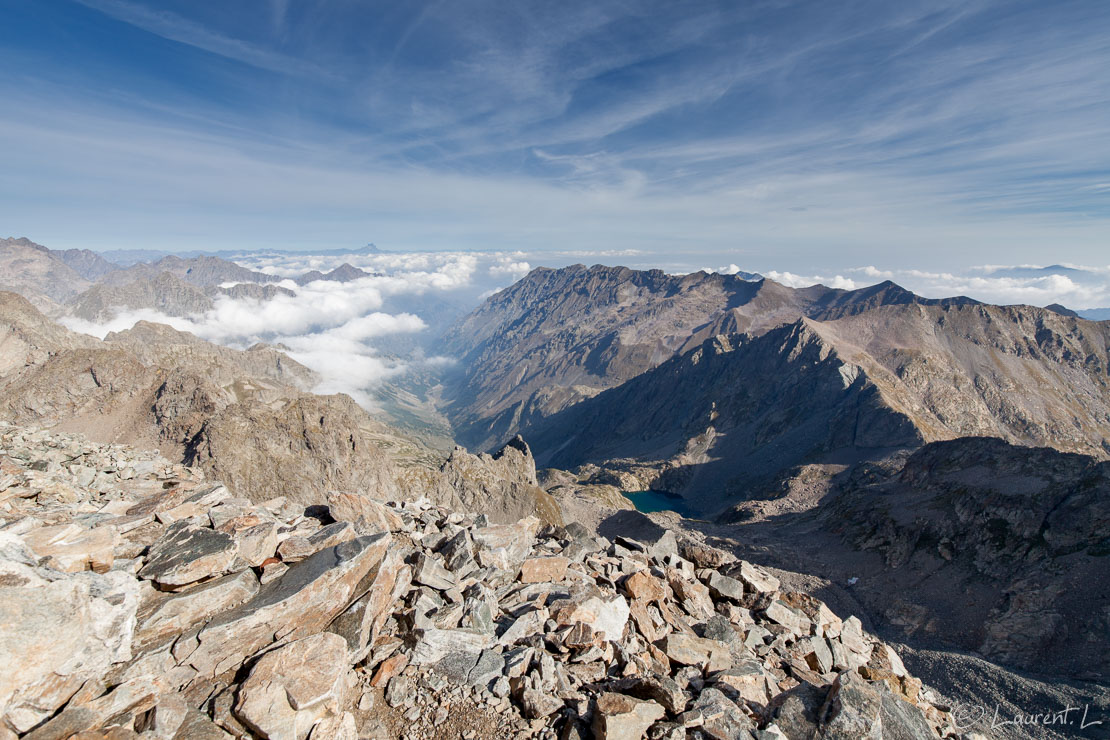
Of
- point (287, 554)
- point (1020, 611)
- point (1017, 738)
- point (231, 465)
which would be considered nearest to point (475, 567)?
point (287, 554)

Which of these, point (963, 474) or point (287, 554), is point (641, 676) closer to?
point (287, 554)

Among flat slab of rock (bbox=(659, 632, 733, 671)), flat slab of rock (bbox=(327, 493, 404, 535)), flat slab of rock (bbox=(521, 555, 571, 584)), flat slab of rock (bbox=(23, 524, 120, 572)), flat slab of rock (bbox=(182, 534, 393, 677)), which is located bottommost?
flat slab of rock (bbox=(659, 632, 733, 671))

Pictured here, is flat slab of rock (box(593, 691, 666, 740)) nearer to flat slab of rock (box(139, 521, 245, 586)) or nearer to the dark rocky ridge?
flat slab of rock (box(139, 521, 245, 586))

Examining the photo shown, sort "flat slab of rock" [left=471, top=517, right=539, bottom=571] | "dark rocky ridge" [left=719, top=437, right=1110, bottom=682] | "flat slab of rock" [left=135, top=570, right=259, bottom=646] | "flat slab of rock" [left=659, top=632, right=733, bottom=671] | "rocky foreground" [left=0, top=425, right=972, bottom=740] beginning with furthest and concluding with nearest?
"dark rocky ridge" [left=719, top=437, right=1110, bottom=682]
"flat slab of rock" [left=471, top=517, right=539, bottom=571]
"flat slab of rock" [left=659, top=632, right=733, bottom=671]
"flat slab of rock" [left=135, top=570, right=259, bottom=646]
"rocky foreground" [left=0, top=425, right=972, bottom=740]

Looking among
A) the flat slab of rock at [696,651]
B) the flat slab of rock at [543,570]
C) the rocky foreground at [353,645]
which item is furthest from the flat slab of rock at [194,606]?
the flat slab of rock at [696,651]

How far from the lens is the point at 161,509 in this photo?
66.6 feet

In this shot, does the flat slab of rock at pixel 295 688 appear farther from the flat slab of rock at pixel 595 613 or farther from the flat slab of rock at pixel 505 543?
the flat slab of rock at pixel 505 543

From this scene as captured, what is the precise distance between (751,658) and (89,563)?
24318 mm

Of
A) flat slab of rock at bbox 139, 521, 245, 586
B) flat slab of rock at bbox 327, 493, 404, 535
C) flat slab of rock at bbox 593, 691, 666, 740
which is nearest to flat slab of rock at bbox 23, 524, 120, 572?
flat slab of rock at bbox 139, 521, 245, 586

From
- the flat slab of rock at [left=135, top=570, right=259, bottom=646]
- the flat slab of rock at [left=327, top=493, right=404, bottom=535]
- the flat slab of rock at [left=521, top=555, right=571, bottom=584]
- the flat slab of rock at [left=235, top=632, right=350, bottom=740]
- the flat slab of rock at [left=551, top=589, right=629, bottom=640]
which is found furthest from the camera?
the flat slab of rock at [left=327, top=493, right=404, bottom=535]

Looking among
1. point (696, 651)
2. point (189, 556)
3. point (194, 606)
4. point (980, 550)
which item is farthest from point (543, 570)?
point (980, 550)

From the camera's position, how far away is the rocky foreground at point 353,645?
11461 millimetres

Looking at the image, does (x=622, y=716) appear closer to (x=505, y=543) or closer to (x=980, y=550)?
(x=505, y=543)

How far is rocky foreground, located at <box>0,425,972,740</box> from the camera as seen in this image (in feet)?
37.6
